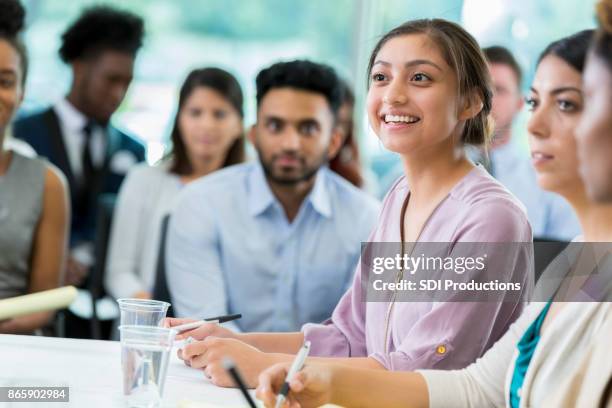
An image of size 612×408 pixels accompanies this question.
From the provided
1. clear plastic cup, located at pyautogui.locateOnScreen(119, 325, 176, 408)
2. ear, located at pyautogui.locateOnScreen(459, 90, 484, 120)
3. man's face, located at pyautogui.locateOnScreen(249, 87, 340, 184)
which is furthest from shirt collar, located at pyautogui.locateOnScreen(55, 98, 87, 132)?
clear plastic cup, located at pyautogui.locateOnScreen(119, 325, 176, 408)

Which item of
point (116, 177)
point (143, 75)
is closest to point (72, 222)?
point (116, 177)

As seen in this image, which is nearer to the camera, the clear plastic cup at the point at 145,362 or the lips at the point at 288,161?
the clear plastic cup at the point at 145,362

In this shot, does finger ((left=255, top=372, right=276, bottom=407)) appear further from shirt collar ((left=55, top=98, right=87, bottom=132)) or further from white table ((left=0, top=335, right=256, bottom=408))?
shirt collar ((left=55, top=98, right=87, bottom=132))

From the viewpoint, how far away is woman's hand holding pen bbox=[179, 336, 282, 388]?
1571 millimetres

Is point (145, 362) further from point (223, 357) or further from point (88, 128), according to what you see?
point (88, 128)

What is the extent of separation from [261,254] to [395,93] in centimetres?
118

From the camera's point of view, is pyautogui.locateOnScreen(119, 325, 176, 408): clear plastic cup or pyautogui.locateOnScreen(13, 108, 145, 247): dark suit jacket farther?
pyautogui.locateOnScreen(13, 108, 145, 247): dark suit jacket

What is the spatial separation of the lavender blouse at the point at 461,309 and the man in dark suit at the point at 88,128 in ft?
7.38

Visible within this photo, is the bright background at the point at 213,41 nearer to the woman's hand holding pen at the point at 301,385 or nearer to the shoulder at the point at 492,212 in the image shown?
the shoulder at the point at 492,212

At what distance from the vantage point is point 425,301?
5.56ft

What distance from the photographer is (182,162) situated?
12.4ft

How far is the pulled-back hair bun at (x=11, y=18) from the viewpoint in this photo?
2.71 m

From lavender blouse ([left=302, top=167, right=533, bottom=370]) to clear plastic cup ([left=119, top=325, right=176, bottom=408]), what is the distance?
0.45 meters

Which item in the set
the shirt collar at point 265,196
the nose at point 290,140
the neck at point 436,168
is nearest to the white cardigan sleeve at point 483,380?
the neck at point 436,168
